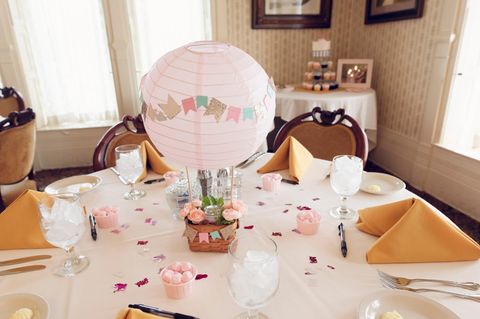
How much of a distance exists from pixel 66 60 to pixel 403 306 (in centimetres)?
338

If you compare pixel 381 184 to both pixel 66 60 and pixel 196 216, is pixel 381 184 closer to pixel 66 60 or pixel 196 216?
pixel 196 216

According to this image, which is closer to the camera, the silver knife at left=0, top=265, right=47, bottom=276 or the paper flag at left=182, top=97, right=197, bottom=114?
the paper flag at left=182, top=97, right=197, bottom=114

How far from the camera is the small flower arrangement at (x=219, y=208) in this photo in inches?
31.4

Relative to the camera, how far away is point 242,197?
1.12 meters

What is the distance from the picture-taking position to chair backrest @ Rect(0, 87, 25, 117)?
2.51 metres

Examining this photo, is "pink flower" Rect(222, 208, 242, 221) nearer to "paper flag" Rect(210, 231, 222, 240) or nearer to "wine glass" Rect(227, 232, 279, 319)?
"paper flag" Rect(210, 231, 222, 240)

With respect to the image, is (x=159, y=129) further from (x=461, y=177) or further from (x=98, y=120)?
(x=98, y=120)

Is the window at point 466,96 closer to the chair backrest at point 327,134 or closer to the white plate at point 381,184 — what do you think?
the chair backrest at point 327,134

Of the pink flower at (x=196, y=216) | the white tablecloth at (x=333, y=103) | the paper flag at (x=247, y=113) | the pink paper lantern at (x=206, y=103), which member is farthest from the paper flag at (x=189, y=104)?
the white tablecloth at (x=333, y=103)

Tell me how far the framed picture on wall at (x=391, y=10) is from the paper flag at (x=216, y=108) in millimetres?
2657

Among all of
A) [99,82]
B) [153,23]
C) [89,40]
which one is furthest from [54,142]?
[153,23]

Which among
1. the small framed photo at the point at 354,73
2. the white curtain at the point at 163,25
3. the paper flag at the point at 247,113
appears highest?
the white curtain at the point at 163,25

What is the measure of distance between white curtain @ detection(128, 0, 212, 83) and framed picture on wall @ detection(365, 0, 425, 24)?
1.58m

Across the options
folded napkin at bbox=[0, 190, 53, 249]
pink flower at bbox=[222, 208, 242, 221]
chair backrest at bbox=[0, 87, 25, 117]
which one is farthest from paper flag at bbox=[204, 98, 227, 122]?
chair backrest at bbox=[0, 87, 25, 117]
